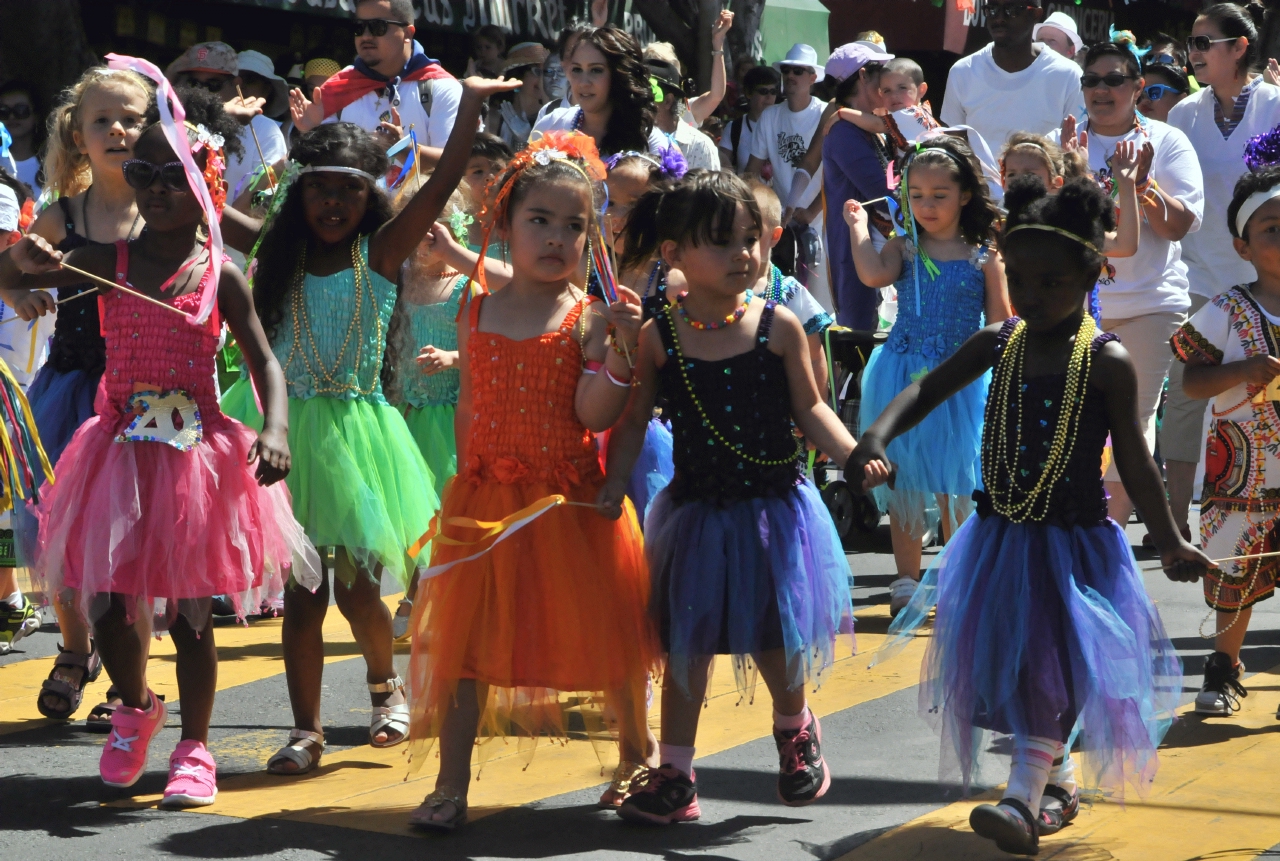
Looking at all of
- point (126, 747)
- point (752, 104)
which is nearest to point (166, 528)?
point (126, 747)

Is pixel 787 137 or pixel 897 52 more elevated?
pixel 897 52

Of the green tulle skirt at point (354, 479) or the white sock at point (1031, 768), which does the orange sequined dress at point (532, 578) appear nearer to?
the green tulle skirt at point (354, 479)

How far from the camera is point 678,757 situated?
4324 millimetres

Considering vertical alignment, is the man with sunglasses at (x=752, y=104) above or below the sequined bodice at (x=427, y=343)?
above

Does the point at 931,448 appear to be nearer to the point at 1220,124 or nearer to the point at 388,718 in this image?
the point at 388,718

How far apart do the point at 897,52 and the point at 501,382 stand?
1423 centimetres

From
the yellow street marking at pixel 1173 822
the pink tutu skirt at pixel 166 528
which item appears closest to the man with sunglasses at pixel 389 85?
the pink tutu skirt at pixel 166 528

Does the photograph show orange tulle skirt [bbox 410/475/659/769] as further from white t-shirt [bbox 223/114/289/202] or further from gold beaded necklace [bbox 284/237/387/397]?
white t-shirt [bbox 223/114/289/202]

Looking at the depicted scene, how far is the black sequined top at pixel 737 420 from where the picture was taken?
441cm

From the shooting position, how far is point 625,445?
4.39 metres

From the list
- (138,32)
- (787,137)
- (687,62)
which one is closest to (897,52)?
(687,62)

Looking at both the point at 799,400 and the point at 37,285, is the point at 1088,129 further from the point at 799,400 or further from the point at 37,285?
the point at 37,285

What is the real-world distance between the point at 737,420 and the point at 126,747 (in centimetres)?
194

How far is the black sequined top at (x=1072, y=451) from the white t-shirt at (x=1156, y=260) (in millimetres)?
3442
